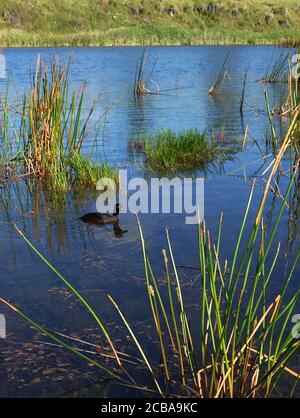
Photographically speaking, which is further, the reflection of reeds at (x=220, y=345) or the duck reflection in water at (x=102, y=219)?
the duck reflection in water at (x=102, y=219)

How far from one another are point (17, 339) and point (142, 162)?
5504mm

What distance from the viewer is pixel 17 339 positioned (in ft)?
12.3

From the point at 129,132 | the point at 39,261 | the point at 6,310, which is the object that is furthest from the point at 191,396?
the point at 129,132

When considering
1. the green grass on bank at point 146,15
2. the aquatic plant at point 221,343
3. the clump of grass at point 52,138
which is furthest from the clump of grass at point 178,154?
the green grass on bank at point 146,15

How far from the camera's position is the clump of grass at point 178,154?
8.48 meters

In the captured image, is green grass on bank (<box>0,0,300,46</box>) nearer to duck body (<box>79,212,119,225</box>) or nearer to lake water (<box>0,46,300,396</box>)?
lake water (<box>0,46,300,396</box>)
